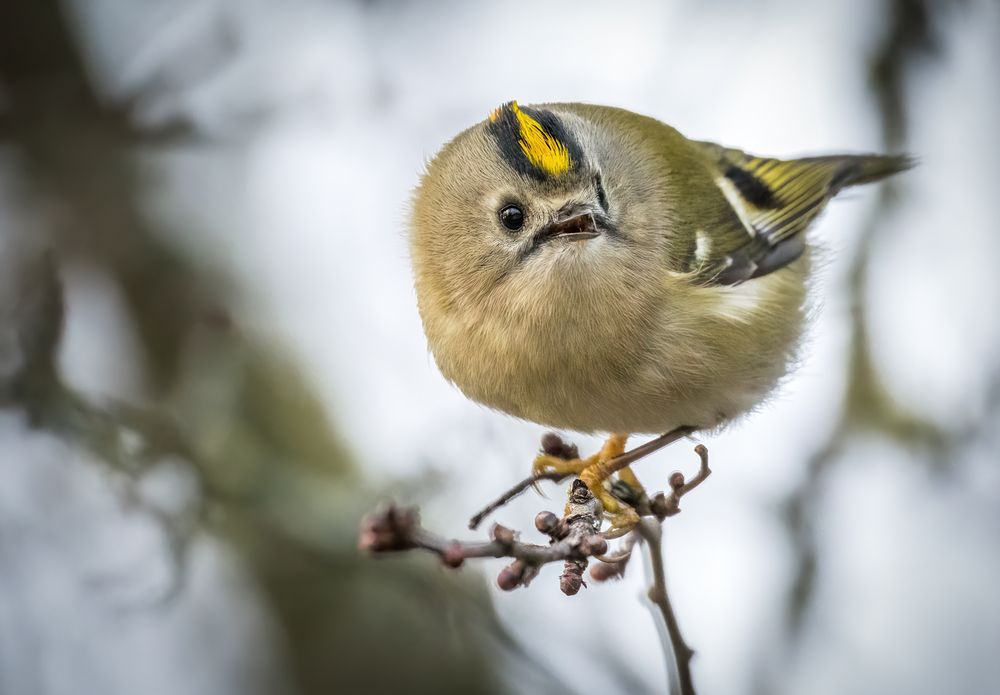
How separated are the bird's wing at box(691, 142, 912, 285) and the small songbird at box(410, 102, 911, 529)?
2 cm

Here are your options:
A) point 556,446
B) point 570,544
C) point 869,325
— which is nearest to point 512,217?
point 556,446

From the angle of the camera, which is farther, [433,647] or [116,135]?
[433,647]

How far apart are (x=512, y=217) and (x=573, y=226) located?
14 cm

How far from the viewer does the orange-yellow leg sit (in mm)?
1861

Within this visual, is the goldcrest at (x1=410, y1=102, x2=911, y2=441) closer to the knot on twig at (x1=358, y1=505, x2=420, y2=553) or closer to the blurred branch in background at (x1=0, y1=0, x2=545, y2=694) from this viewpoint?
the blurred branch in background at (x1=0, y1=0, x2=545, y2=694)

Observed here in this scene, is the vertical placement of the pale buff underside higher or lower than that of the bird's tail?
lower

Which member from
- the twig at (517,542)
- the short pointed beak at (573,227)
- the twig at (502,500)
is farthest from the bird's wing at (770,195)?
the twig at (517,542)

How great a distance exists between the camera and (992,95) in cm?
294

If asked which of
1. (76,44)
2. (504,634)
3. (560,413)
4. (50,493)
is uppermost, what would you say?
(76,44)

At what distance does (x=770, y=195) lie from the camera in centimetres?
260

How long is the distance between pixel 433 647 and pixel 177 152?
5.93 feet

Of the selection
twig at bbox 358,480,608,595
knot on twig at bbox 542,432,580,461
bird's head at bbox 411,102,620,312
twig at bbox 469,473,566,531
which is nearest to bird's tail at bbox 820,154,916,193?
bird's head at bbox 411,102,620,312

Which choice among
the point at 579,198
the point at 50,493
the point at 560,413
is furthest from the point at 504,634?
the point at 50,493

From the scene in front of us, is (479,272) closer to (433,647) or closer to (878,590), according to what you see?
(433,647)
